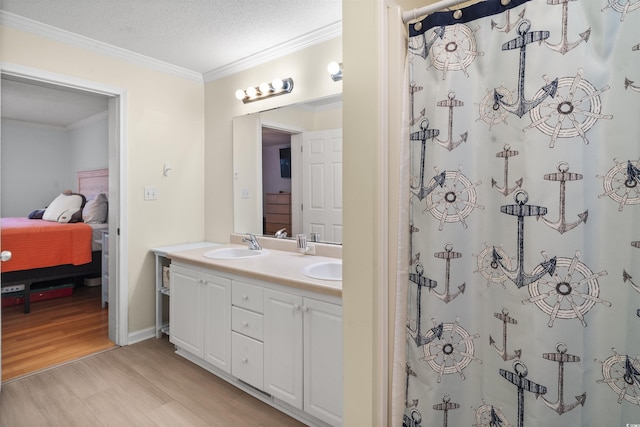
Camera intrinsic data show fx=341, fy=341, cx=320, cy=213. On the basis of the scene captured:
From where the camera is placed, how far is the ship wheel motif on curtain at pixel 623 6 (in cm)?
85

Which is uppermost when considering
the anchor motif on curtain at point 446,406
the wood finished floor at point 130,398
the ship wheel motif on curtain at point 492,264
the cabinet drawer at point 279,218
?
the cabinet drawer at point 279,218

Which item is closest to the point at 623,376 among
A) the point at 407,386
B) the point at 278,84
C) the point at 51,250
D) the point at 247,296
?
the point at 407,386

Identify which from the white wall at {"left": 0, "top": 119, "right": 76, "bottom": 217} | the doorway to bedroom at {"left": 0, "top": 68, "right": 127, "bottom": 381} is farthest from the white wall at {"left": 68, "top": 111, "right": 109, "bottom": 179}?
the white wall at {"left": 0, "top": 119, "right": 76, "bottom": 217}

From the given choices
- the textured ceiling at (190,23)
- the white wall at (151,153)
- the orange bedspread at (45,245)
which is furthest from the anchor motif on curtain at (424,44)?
the orange bedspread at (45,245)

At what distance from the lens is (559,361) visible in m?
0.94

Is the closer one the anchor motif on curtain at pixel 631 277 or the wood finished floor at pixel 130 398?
the anchor motif on curtain at pixel 631 277

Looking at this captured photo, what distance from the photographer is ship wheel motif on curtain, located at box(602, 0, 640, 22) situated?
852mm

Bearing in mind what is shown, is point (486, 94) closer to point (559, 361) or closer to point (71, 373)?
point (559, 361)

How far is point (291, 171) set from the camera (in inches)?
105

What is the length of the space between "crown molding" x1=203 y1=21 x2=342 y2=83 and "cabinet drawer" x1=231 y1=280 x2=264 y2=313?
1743 millimetres

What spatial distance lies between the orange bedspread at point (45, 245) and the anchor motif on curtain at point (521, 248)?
4.29m

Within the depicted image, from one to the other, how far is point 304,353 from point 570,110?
5.05 ft

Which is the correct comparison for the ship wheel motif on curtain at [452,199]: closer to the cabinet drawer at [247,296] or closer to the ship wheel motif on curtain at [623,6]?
the ship wheel motif on curtain at [623,6]

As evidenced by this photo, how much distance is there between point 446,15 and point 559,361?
1104 mm
